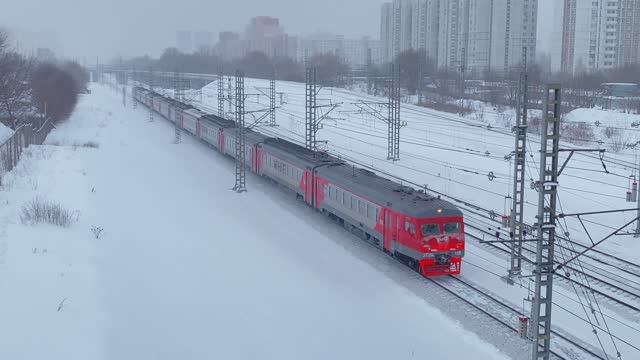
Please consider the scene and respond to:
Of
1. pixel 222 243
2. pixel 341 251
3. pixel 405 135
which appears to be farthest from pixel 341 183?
pixel 405 135

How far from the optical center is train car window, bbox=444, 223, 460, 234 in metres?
15.9

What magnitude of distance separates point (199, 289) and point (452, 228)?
236 inches

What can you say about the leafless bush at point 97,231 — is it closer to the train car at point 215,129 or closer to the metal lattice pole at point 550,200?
the metal lattice pole at point 550,200

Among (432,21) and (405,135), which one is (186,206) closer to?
(405,135)

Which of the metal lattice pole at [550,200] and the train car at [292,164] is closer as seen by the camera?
the metal lattice pole at [550,200]

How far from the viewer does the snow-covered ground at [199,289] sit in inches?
481

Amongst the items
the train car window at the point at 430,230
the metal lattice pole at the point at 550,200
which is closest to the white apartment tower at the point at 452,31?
the train car window at the point at 430,230

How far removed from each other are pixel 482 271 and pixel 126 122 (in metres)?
48.7

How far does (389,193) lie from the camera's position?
17500 millimetres

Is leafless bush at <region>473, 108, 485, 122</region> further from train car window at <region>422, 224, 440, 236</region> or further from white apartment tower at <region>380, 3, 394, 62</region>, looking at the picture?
white apartment tower at <region>380, 3, 394, 62</region>

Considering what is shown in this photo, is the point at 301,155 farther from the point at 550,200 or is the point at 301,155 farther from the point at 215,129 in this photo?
the point at 550,200

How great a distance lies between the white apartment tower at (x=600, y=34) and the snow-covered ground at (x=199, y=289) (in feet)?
179

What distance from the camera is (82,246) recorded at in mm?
17906

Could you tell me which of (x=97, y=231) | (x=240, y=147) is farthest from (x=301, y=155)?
(x=97, y=231)
